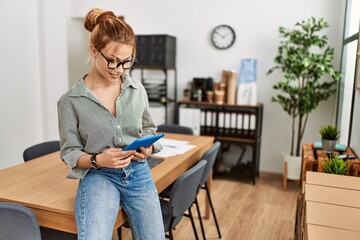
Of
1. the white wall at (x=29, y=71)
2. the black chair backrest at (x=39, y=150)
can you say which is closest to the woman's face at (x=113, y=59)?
the black chair backrest at (x=39, y=150)

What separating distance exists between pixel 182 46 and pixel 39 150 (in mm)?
2501

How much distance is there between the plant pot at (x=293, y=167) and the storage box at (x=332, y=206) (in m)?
1.96

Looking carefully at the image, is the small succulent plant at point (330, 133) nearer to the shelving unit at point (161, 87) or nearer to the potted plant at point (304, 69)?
the potted plant at point (304, 69)

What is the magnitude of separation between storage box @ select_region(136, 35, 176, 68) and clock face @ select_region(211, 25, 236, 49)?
1.73ft

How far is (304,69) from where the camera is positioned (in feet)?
11.4

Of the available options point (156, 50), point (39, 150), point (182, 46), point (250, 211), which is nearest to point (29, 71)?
point (156, 50)

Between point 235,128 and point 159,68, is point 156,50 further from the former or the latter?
point 235,128

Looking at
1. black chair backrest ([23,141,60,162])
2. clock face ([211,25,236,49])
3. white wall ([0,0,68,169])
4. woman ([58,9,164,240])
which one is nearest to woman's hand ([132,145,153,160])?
woman ([58,9,164,240])

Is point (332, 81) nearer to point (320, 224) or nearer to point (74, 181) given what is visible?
point (320, 224)

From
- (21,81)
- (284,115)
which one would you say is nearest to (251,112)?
(284,115)

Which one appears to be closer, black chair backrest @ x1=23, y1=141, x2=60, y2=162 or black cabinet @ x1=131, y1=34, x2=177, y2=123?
black chair backrest @ x1=23, y1=141, x2=60, y2=162

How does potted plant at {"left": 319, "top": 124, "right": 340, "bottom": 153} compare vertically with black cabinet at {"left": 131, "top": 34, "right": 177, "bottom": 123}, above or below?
below

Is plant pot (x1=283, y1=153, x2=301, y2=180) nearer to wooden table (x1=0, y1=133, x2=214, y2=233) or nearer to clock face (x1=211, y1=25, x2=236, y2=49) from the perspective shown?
clock face (x1=211, y1=25, x2=236, y2=49)

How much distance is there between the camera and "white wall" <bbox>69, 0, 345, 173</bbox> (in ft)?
12.6
